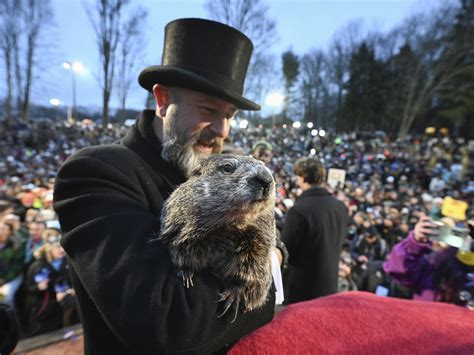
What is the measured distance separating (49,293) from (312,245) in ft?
11.7

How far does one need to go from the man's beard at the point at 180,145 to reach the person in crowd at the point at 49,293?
3.41m

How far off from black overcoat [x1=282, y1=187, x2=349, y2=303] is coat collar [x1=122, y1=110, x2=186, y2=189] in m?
2.35

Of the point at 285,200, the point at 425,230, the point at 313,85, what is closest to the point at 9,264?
the point at 285,200

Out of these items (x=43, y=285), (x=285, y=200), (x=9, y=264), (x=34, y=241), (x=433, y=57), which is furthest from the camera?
(x=433, y=57)

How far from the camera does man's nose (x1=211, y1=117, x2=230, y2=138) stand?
5.59 feet

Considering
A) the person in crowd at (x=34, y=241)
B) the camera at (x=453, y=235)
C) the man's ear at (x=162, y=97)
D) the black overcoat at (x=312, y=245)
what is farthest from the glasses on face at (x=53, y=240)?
the camera at (x=453, y=235)

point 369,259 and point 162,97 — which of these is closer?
point 162,97

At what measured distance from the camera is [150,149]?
168 centimetres

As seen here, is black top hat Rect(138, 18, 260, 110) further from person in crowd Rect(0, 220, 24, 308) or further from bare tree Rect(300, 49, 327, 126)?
bare tree Rect(300, 49, 327, 126)

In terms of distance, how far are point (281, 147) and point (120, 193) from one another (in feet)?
95.1

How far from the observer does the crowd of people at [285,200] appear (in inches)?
170

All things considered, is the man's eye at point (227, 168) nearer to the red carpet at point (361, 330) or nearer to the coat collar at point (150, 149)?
the coat collar at point (150, 149)

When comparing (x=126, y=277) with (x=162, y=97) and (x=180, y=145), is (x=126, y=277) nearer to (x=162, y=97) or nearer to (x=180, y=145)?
(x=180, y=145)

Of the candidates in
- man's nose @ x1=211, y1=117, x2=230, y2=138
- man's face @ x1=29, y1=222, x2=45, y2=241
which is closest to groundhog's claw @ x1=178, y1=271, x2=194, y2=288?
man's nose @ x1=211, y1=117, x2=230, y2=138
